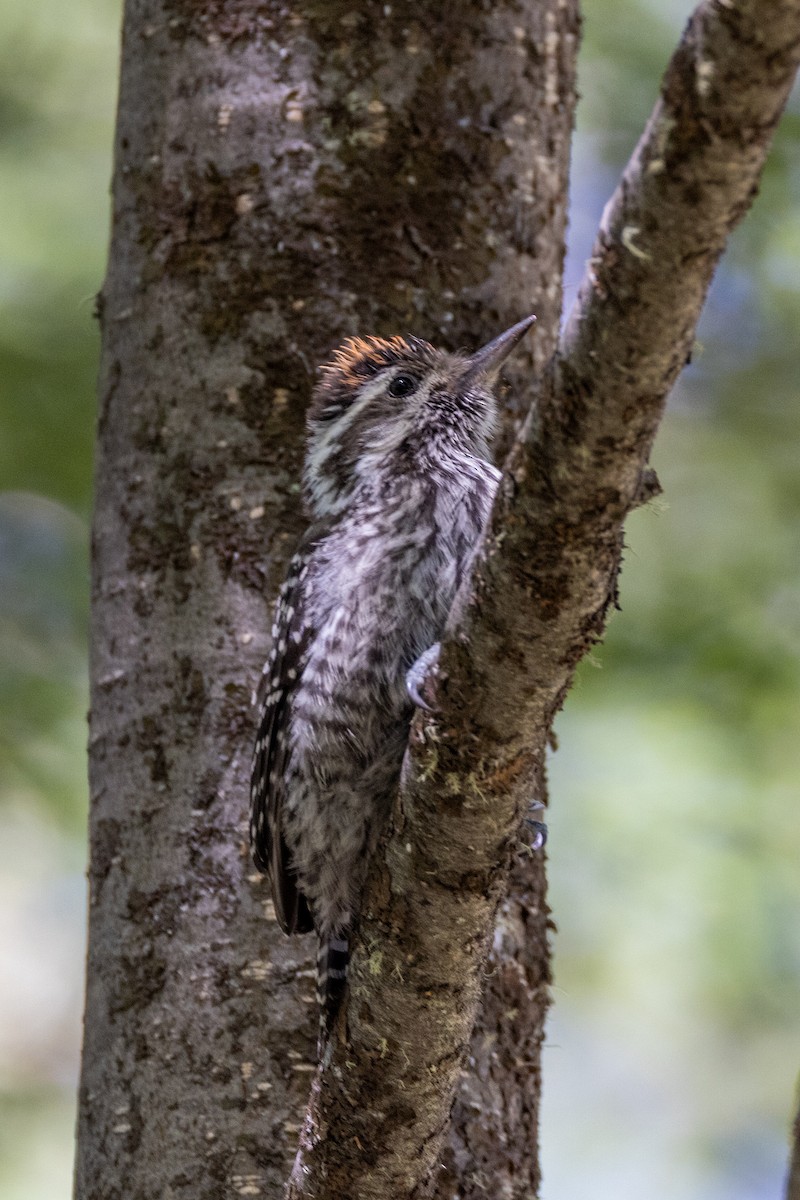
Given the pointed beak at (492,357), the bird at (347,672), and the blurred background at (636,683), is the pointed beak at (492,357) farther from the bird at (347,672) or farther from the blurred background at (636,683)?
the blurred background at (636,683)

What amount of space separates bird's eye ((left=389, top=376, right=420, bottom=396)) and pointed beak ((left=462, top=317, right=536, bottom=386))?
126 mm

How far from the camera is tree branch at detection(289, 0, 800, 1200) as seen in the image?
4.94ft

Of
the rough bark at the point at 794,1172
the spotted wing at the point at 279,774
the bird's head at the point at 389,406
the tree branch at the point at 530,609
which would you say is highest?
the bird's head at the point at 389,406

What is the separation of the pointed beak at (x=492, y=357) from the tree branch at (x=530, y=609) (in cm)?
150

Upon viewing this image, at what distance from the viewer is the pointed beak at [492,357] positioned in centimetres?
339

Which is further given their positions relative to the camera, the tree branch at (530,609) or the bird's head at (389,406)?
the bird's head at (389,406)

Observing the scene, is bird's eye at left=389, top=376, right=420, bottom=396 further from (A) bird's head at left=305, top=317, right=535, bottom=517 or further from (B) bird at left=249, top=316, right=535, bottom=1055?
(B) bird at left=249, top=316, right=535, bottom=1055

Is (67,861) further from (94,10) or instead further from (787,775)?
(94,10)

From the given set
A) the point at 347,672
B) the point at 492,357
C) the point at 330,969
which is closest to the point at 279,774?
the point at 347,672

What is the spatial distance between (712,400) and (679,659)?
1.56 metres

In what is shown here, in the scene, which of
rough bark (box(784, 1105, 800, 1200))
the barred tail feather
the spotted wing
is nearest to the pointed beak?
the spotted wing

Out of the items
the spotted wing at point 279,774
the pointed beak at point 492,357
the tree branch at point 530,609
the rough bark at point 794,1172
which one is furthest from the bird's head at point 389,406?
the rough bark at point 794,1172

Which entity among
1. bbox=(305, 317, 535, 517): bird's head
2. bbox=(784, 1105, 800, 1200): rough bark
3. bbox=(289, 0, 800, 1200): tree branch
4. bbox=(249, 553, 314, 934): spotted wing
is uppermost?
bbox=(305, 317, 535, 517): bird's head

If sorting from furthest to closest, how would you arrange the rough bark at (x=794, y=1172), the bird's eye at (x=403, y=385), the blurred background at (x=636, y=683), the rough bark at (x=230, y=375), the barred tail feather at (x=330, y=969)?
the blurred background at (x=636, y=683) < the bird's eye at (x=403, y=385) < the rough bark at (x=230, y=375) < the barred tail feather at (x=330, y=969) < the rough bark at (x=794, y=1172)
